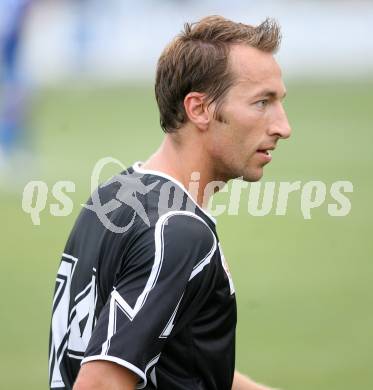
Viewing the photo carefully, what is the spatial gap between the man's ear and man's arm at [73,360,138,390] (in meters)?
0.90

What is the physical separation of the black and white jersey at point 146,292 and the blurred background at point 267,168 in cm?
353

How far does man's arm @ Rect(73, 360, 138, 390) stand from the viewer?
10.2 feet

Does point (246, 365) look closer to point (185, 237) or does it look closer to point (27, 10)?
point (185, 237)

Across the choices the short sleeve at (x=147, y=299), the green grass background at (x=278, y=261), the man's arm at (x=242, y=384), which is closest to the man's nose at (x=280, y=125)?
the short sleeve at (x=147, y=299)

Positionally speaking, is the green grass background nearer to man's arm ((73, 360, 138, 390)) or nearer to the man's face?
the man's face

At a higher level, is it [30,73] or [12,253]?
[30,73]

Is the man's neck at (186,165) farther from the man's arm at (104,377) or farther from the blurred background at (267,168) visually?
the blurred background at (267,168)

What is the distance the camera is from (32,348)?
305 inches

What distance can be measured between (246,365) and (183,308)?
4.32m

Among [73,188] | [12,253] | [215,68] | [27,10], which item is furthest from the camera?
[27,10]

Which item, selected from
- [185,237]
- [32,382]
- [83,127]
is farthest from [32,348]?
[83,127]

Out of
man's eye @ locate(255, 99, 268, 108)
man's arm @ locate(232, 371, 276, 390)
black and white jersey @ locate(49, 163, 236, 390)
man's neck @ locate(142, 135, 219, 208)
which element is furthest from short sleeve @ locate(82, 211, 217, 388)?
man's arm @ locate(232, 371, 276, 390)

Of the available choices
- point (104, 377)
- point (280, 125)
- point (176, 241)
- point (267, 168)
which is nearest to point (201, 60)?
point (280, 125)

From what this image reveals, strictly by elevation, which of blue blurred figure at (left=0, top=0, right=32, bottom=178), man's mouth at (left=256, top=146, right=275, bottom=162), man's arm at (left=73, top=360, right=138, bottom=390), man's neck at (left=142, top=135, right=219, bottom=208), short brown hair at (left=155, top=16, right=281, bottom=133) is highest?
blue blurred figure at (left=0, top=0, right=32, bottom=178)
